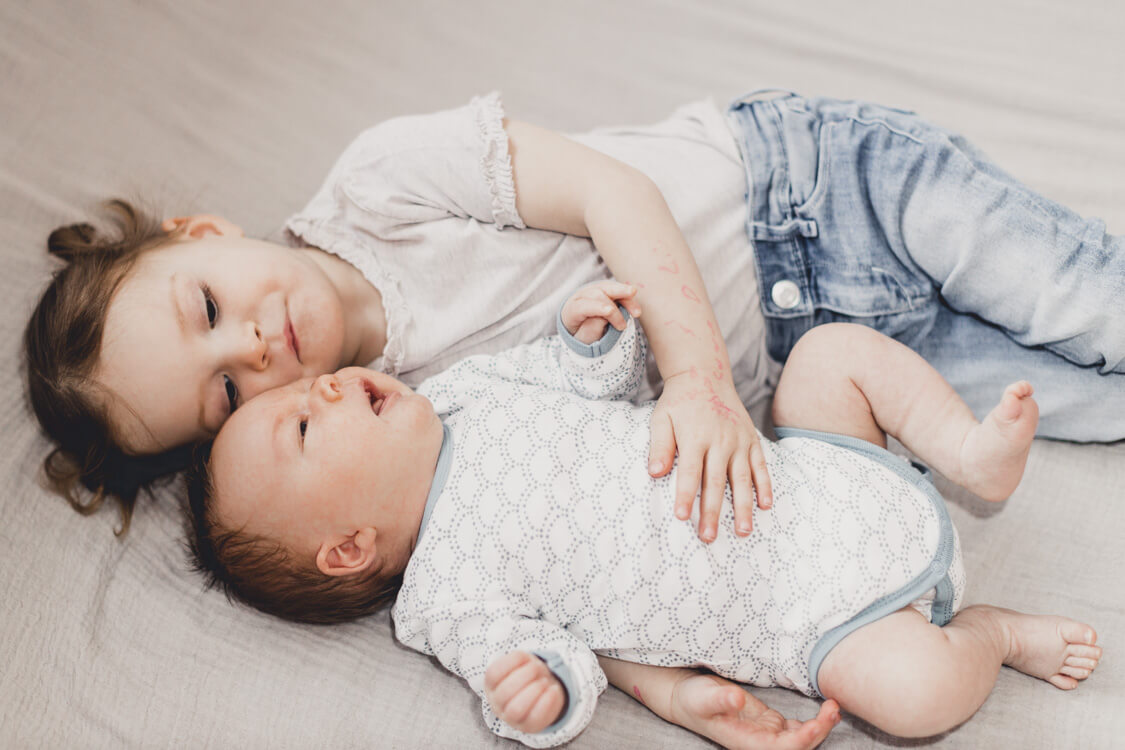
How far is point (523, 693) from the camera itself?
2.68 feet

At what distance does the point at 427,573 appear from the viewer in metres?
0.96

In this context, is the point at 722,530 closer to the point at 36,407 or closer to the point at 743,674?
the point at 743,674

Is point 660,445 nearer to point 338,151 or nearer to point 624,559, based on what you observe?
point 624,559

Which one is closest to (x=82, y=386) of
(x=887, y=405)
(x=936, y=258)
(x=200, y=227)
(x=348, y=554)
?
(x=200, y=227)

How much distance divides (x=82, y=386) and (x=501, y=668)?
64 centimetres

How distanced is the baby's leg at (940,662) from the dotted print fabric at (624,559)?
4 centimetres

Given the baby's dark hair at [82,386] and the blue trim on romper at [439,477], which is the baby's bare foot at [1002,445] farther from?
the baby's dark hair at [82,386]

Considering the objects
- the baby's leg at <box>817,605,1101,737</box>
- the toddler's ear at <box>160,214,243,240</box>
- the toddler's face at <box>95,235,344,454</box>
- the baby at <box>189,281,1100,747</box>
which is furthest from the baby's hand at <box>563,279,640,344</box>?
the toddler's ear at <box>160,214,243,240</box>

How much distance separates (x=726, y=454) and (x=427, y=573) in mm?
366

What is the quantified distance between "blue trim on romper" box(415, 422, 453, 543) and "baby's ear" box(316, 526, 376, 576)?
0.06 m

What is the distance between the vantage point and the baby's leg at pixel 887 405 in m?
0.97

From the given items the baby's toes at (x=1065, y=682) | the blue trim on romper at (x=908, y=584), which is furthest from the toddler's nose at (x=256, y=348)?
the baby's toes at (x=1065, y=682)

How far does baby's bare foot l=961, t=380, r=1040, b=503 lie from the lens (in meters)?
0.88

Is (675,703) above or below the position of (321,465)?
below
